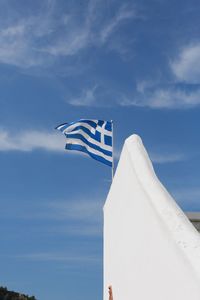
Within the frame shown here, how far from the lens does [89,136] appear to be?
566 inches

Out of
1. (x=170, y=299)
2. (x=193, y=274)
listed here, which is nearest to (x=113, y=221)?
(x=170, y=299)

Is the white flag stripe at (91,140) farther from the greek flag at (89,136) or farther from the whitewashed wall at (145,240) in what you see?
the whitewashed wall at (145,240)

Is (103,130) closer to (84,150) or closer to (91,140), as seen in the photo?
(91,140)

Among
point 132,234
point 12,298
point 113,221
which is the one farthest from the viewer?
point 12,298

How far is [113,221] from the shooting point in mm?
9586

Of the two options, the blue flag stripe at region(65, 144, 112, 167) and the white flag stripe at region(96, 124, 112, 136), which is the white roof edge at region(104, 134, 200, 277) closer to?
the blue flag stripe at region(65, 144, 112, 167)

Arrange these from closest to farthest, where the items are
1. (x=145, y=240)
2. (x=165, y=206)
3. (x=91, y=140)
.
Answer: (x=165, y=206) → (x=145, y=240) → (x=91, y=140)

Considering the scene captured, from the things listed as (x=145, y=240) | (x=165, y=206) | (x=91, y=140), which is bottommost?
(x=145, y=240)

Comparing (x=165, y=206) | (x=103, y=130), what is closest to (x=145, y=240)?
(x=165, y=206)

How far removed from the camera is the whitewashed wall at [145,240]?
17.1 feet

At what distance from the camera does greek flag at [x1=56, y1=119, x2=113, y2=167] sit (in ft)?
46.6

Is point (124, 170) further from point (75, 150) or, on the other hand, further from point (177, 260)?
point (75, 150)

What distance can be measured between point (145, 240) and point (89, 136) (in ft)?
25.7

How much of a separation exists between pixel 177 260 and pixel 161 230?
665 millimetres
